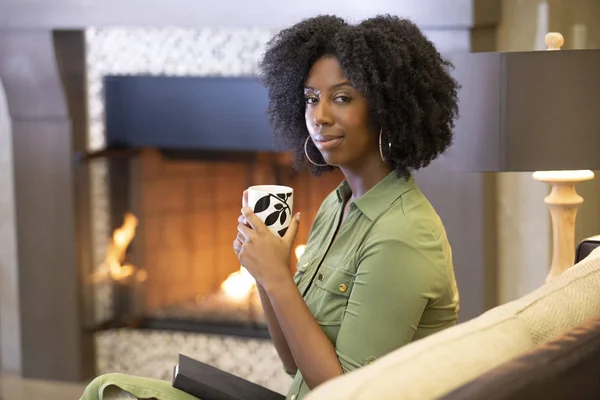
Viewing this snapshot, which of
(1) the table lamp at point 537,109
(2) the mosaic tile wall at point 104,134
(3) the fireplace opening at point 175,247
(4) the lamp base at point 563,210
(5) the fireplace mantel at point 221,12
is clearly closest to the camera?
(1) the table lamp at point 537,109

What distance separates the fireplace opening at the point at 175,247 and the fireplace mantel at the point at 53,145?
0.13m

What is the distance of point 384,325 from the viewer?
4.84 ft

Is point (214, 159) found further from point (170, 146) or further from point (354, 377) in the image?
point (354, 377)

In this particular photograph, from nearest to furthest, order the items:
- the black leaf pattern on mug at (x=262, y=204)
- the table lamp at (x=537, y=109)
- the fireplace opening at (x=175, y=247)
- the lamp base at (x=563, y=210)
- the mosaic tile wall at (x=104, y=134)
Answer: the black leaf pattern on mug at (x=262, y=204) → the table lamp at (x=537, y=109) → the lamp base at (x=563, y=210) → the mosaic tile wall at (x=104, y=134) → the fireplace opening at (x=175, y=247)

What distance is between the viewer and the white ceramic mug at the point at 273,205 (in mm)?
1576

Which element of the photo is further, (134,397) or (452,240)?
(452,240)

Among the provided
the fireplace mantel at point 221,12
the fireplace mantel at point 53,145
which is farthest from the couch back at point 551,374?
the fireplace mantel at point 53,145

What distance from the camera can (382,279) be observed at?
1.48 m

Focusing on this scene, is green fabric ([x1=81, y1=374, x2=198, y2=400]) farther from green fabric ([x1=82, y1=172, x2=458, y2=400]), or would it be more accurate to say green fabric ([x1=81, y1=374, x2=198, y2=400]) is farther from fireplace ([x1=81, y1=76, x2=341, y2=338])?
fireplace ([x1=81, y1=76, x2=341, y2=338])

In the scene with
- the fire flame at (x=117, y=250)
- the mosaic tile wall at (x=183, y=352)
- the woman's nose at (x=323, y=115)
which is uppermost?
the woman's nose at (x=323, y=115)

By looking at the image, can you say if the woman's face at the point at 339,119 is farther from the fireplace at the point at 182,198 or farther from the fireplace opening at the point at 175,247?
the fireplace opening at the point at 175,247

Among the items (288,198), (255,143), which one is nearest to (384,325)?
(288,198)

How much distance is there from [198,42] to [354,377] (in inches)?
99.8

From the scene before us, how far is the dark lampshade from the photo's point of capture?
1866 millimetres
